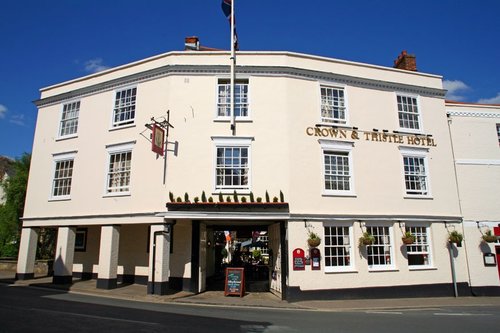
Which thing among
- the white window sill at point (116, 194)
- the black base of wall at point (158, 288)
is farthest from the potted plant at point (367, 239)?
the white window sill at point (116, 194)

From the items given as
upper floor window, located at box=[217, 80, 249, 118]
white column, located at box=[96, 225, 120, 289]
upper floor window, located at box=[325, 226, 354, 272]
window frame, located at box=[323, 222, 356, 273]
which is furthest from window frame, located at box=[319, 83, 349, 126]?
white column, located at box=[96, 225, 120, 289]

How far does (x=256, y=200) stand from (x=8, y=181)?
2135 cm

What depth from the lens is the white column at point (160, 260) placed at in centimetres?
1417

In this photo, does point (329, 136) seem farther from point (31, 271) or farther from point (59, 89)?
point (31, 271)

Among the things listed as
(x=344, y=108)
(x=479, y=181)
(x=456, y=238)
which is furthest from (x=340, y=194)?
(x=479, y=181)

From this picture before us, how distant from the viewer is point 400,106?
1761cm

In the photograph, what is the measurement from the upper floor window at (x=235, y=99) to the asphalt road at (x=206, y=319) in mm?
8145

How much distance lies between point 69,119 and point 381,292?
17304mm

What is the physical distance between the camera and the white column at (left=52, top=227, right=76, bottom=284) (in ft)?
54.3

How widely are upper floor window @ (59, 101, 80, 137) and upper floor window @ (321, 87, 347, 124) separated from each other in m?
12.6

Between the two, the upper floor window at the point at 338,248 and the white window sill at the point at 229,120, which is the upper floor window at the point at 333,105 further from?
the upper floor window at the point at 338,248

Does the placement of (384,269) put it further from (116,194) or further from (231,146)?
(116,194)

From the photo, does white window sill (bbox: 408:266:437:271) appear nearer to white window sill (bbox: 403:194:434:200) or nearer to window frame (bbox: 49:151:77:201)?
white window sill (bbox: 403:194:434:200)

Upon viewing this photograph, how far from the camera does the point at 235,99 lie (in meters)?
16.1
